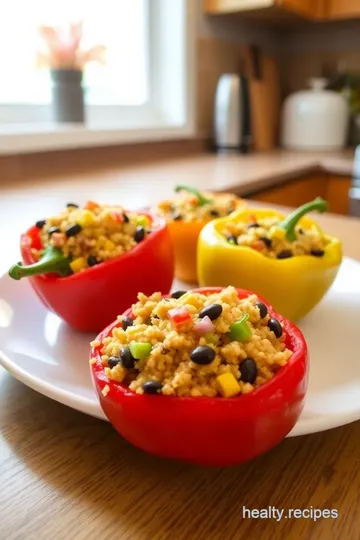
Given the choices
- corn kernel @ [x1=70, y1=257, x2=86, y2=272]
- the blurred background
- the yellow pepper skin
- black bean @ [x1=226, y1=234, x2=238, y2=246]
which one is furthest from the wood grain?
the blurred background

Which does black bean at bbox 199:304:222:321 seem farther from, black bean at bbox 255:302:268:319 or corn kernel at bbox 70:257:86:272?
corn kernel at bbox 70:257:86:272

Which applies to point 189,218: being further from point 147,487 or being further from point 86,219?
point 147,487

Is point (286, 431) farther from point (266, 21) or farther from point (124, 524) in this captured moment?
point (266, 21)

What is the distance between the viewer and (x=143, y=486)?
431 mm

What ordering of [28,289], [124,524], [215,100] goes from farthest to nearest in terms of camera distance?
[215,100] < [28,289] < [124,524]

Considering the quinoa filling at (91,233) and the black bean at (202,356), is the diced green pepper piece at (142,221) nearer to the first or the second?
the quinoa filling at (91,233)

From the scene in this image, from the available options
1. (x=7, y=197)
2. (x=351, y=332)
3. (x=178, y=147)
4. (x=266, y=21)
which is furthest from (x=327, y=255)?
(x=266, y=21)

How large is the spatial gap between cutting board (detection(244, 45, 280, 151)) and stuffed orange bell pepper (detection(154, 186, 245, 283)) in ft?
5.71

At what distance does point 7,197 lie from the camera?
4.60 ft

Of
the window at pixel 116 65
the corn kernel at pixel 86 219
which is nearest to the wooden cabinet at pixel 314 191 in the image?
the window at pixel 116 65

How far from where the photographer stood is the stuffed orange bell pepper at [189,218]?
2.91 ft

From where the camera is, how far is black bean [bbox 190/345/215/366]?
407 mm

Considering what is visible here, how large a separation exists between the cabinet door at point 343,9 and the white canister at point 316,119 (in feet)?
0.93

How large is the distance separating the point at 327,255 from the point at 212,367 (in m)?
0.37
